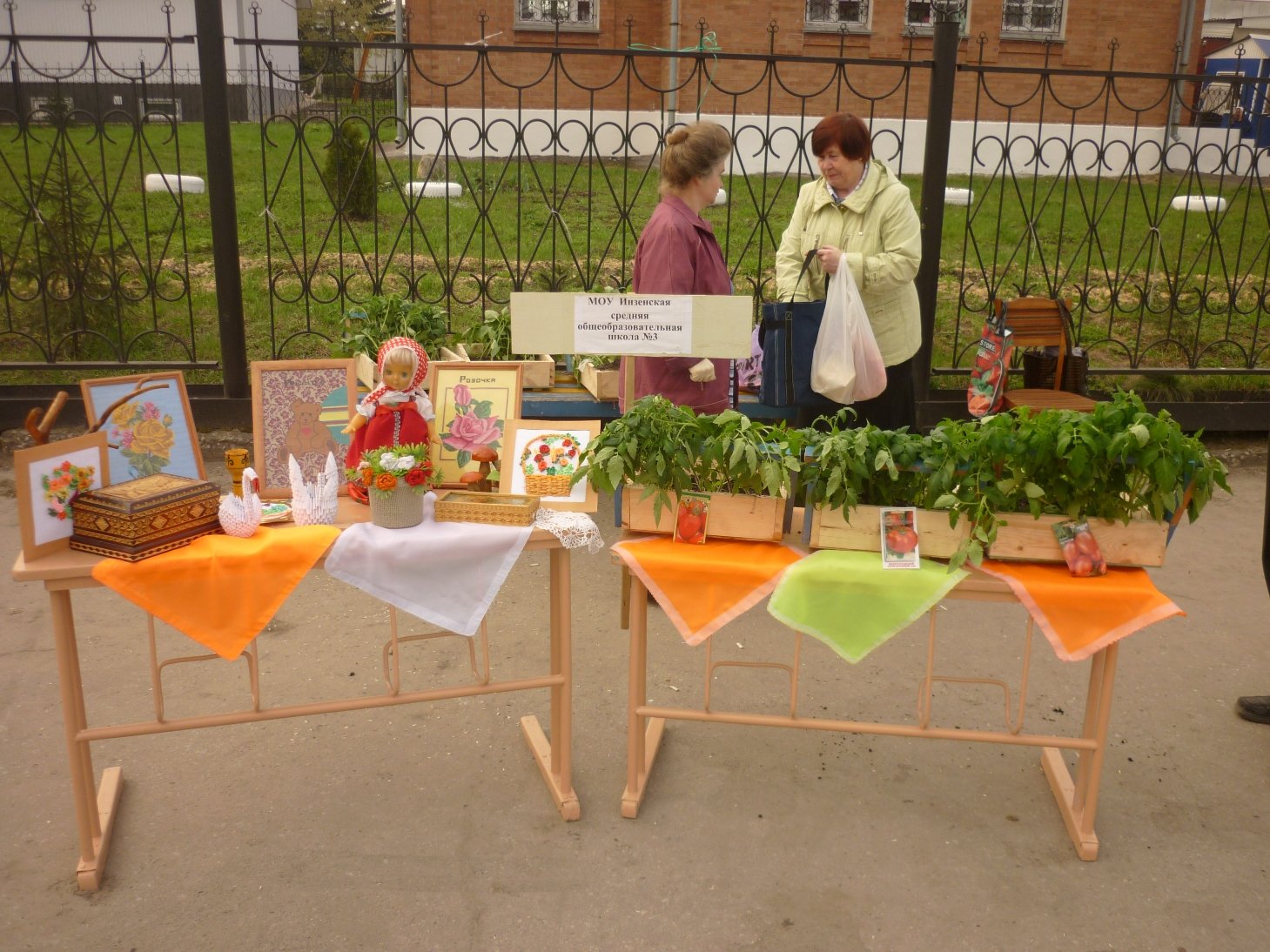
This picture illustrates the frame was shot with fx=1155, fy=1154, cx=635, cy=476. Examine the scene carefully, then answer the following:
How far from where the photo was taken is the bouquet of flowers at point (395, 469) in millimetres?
2816

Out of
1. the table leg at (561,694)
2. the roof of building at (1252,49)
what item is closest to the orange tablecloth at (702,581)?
the table leg at (561,694)

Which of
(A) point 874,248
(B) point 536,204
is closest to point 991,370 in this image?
(A) point 874,248

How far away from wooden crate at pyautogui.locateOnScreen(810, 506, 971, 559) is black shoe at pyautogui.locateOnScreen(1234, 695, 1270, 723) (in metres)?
1.54

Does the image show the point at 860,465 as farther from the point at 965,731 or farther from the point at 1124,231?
the point at 1124,231

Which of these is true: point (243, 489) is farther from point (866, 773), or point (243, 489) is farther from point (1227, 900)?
point (1227, 900)

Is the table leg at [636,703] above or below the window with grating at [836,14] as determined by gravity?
below

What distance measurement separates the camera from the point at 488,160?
1288 cm

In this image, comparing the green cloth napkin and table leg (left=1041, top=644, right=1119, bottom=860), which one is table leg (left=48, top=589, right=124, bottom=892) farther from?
table leg (left=1041, top=644, right=1119, bottom=860)

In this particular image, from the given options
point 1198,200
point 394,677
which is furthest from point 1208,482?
point 1198,200

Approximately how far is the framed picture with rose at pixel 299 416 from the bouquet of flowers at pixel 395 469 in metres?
0.35

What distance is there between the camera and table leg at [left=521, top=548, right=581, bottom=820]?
309 cm

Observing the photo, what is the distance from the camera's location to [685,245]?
13.4ft

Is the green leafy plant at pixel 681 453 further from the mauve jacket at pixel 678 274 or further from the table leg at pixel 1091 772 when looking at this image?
the mauve jacket at pixel 678 274

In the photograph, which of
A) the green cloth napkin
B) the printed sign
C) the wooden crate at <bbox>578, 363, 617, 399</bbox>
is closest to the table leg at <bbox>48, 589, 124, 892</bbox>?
the printed sign
